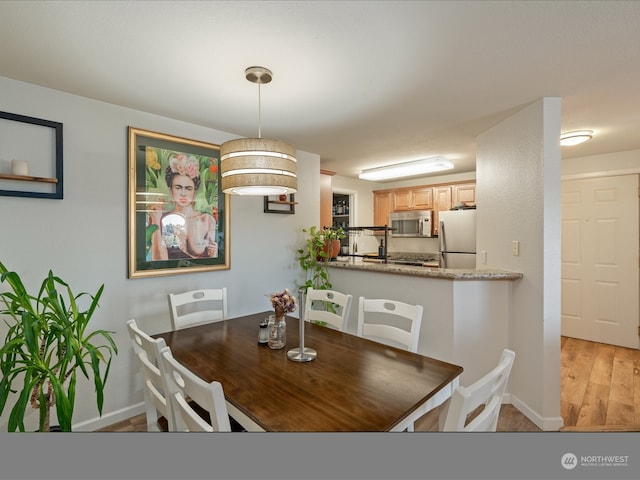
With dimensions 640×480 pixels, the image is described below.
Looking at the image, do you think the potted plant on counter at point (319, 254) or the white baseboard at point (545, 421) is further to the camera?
the potted plant on counter at point (319, 254)

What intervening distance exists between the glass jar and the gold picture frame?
3.93 feet

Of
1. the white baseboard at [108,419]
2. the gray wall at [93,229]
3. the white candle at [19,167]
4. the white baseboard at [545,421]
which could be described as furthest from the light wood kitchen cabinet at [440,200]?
the white candle at [19,167]

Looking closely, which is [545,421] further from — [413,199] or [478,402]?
[413,199]

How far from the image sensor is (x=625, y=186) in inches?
135

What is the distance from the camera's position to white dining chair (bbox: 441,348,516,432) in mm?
731

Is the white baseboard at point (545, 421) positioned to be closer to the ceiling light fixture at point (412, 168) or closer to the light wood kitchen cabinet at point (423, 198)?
the ceiling light fixture at point (412, 168)

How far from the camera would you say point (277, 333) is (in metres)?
1.60

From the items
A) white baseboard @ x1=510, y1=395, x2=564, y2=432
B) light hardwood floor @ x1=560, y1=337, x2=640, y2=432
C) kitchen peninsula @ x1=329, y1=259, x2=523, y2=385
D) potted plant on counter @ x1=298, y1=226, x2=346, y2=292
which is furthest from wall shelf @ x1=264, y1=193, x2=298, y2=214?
light hardwood floor @ x1=560, y1=337, x2=640, y2=432

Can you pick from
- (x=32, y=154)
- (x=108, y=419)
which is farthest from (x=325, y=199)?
(x=108, y=419)

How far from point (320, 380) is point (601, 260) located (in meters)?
4.09

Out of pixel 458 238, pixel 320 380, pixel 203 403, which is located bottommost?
pixel 320 380

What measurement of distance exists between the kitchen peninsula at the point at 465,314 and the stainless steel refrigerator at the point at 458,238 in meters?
1.28

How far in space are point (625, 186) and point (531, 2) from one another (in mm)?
3463

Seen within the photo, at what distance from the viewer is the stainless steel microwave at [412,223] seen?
461 cm
